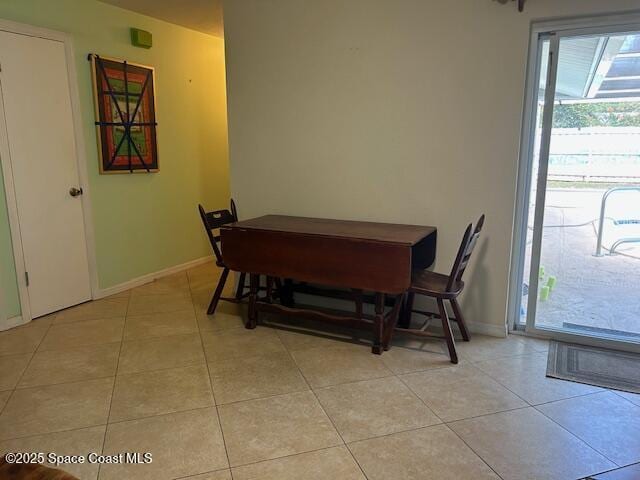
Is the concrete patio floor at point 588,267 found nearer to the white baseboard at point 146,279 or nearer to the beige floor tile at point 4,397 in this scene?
the beige floor tile at point 4,397

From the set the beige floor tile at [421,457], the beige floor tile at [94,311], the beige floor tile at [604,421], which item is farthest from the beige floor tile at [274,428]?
the beige floor tile at [94,311]

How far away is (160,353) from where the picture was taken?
275cm

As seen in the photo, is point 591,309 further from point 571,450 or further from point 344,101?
point 344,101

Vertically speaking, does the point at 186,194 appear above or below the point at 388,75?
below

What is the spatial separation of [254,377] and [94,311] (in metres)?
1.73

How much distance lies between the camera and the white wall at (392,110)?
2748mm

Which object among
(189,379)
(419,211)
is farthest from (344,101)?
(189,379)

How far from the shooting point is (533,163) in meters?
2.83

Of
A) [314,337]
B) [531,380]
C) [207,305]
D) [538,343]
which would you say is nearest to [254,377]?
[314,337]

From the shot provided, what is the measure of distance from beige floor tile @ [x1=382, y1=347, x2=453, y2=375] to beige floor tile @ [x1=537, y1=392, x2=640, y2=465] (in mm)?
604

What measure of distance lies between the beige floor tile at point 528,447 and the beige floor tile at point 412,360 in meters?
0.52

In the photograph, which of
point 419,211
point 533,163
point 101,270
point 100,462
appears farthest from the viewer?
point 101,270

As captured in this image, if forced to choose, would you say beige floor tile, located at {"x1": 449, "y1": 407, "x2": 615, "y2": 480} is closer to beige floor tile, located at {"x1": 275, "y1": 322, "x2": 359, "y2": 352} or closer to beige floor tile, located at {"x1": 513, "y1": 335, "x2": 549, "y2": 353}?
beige floor tile, located at {"x1": 513, "y1": 335, "x2": 549, "y2": 353}

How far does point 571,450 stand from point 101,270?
3489mm
